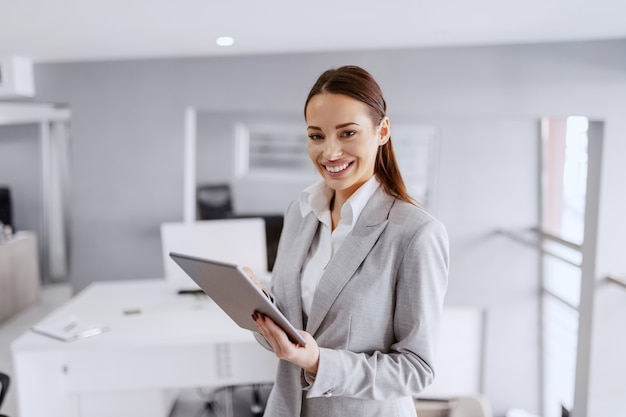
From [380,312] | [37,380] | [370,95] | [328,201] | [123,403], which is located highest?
[370,95]

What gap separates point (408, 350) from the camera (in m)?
1.06

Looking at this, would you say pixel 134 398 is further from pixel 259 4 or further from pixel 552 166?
pixel 552 166

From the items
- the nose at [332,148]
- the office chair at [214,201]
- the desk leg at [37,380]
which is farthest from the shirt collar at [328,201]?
the office chair at [214,201]

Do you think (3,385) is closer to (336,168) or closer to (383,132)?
(336,168)

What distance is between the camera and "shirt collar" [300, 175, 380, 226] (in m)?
1.18

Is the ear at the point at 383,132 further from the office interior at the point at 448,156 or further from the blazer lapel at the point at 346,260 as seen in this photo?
the office interior at the point at 448,156

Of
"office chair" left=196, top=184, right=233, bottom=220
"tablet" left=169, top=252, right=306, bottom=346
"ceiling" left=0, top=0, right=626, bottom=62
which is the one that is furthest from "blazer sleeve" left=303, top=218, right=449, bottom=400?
"office chair" left=196, top=184, right=233, bottom=220

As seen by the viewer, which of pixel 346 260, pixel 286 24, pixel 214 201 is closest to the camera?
pixel 346 260

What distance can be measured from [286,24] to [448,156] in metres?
2.28

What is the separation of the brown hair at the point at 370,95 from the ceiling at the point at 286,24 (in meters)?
1.03

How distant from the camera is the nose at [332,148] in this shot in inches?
44.0

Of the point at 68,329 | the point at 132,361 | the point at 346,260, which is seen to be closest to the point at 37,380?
the point at 68,329

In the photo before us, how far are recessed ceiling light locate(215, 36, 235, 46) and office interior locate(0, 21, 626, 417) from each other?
0.52 meters

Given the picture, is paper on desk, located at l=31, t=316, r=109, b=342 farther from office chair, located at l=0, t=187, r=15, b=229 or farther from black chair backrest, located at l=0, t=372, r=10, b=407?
office chair, located at l=0, t=187, r=15, b=229
